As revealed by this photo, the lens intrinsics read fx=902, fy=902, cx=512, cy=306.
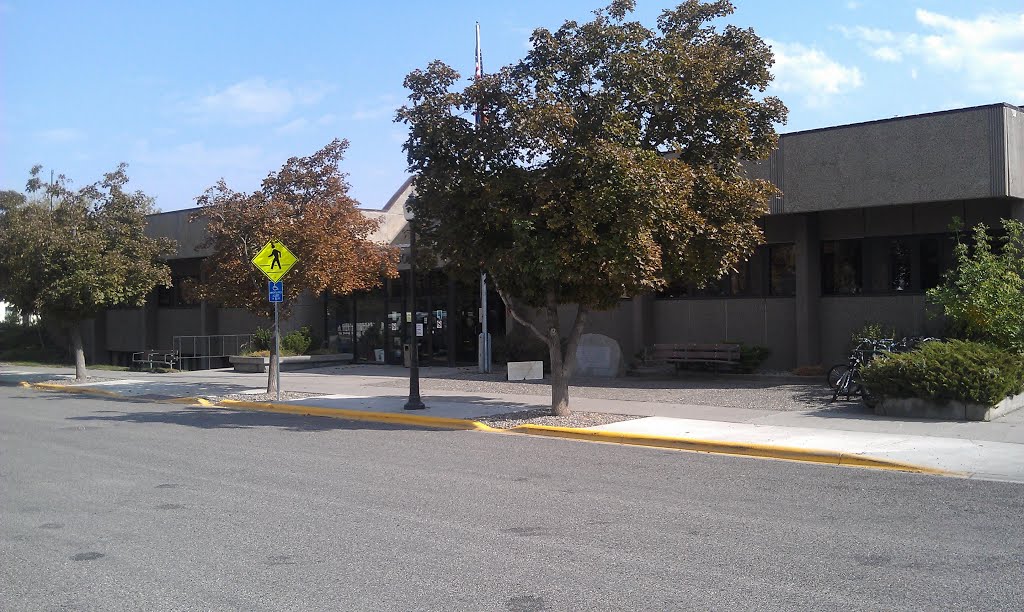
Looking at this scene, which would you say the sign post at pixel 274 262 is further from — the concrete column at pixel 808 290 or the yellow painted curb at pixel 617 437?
the concrete column at pixel 808 290

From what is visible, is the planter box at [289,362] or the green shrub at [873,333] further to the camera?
the planter box at [289,362]

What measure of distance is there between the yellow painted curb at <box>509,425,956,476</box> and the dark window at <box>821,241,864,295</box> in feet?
35.0

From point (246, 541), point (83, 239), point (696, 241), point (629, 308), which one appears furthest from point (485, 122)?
point (83, 239)

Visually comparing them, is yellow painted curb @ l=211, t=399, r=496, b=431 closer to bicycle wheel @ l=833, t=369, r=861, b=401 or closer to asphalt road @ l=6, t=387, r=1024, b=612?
asphalt road @ l=6, t=387, r=1024, b=612

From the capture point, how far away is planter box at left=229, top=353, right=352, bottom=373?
29594 mm

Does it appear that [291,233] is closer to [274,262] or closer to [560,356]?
[274,262]

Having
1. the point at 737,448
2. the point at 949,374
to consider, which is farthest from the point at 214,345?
the point at 949,374

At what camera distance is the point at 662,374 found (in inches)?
912

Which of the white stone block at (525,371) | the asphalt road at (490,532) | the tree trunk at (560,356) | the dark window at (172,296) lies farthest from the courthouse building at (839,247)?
the dark window at (172,296)

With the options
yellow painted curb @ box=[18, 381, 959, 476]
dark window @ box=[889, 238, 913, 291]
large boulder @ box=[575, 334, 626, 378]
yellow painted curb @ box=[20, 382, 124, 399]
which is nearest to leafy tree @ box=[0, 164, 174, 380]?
yellow painted curb @ box=[20, 382, 124, 399]

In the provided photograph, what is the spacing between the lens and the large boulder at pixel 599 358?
23219mm

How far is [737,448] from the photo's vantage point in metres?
12.5

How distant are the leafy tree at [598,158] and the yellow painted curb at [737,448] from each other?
177cm

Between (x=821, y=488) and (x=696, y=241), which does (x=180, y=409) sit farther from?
(x=821, y=488)
